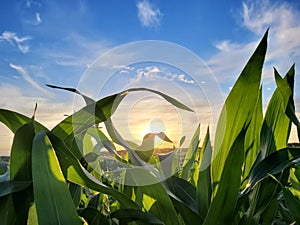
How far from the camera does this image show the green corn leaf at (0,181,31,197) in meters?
0.33

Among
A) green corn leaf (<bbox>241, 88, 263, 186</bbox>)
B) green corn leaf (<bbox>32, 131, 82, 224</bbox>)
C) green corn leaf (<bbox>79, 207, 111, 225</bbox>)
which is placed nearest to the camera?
green corn leaf (<bbox>32, 131, 82, 224</bbox>)

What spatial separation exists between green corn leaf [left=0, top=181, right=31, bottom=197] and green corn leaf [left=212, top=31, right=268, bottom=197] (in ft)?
0.66

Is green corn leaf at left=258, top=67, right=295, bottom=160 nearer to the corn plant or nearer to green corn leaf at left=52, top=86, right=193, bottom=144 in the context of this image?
the corn plant

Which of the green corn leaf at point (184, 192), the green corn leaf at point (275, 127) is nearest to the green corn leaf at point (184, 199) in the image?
the green corn leaf at point (184, 192)

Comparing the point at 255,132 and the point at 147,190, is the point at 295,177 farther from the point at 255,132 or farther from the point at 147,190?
the point at 147,190

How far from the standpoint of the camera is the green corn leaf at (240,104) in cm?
39

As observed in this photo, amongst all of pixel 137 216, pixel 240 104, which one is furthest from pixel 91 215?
pixel 240 104

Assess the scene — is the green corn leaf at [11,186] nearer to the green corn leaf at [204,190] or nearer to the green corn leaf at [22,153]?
the green corn leaf at [22,153]

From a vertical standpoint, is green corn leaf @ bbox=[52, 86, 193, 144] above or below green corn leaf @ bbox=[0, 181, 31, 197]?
above

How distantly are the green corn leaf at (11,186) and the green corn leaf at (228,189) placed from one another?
0.61 ft

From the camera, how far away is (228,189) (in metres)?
0.36

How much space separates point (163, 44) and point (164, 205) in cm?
24

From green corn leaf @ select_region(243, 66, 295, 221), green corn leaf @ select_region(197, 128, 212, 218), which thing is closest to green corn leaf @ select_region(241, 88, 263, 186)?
green corn leaf @ select_region(243, 66, 295, 221)

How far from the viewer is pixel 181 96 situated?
550mm
